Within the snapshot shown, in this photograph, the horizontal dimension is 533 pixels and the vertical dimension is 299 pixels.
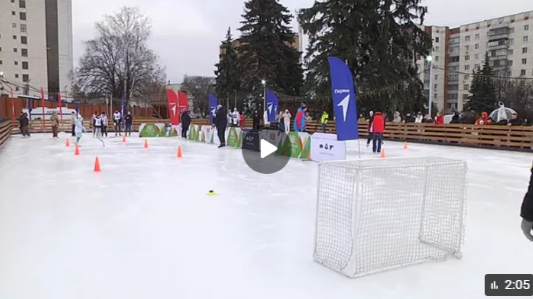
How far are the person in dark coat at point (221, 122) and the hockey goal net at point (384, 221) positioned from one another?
11.3 meters

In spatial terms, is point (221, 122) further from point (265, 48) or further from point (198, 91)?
point (198, 91)

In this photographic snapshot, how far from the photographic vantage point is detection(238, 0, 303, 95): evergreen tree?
34.6m

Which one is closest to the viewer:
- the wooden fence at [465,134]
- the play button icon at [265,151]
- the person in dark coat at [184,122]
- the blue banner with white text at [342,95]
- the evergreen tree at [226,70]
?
the blue banner with white text at [342,95]

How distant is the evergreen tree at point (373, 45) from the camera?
26609mm

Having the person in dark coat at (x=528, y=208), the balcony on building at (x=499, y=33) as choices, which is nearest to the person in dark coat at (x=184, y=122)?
the person in dark coat at (x=528, y=208)

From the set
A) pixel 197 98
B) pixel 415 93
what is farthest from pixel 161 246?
pixel 197 98

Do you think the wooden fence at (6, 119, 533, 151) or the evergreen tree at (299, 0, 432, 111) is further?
the evergreen tree at (299, 0, 432, 111)

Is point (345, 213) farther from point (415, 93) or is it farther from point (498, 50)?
point (498, 50)

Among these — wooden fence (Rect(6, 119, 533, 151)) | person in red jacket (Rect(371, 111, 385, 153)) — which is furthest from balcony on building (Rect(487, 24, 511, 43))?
person in red jacket (Rect(371, 111, 385, 153))

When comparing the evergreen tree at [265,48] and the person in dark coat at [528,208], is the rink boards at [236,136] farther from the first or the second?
the evergreen tree at [265,48]

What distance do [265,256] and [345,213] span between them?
3.57 ft

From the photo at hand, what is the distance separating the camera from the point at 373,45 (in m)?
27.8
